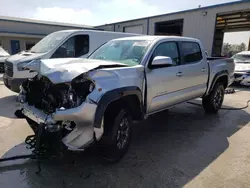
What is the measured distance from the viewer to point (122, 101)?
3146 mm

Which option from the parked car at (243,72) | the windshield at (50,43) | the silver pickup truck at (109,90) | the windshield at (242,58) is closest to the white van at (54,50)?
the windshield at (50,43)

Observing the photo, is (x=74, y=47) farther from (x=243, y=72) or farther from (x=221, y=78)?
(x=243, y=72)

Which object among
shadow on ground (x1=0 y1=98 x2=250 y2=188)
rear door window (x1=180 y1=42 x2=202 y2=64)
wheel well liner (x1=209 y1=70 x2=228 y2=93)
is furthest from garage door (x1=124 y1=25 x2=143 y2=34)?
shadow on ground (x1=0 y1=98 x2=250 y2=188)

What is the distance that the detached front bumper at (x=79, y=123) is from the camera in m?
2.47

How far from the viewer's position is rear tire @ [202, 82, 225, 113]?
5.68m

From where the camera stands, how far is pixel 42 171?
2920 millimetres

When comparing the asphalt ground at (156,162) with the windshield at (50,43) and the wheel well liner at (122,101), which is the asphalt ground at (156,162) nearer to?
the wheel well liner at (122,101)

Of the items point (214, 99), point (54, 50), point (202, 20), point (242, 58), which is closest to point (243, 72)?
point (242, 58)

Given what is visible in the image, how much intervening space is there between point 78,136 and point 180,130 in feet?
8.84

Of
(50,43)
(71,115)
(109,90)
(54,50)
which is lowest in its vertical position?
(71,115)

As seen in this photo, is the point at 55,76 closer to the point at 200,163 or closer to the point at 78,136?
the point at 78,136

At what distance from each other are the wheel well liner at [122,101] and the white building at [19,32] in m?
22.7

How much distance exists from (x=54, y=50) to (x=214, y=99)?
515 centimetres

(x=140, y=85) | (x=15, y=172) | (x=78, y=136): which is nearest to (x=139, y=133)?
(x=140, y=85)
